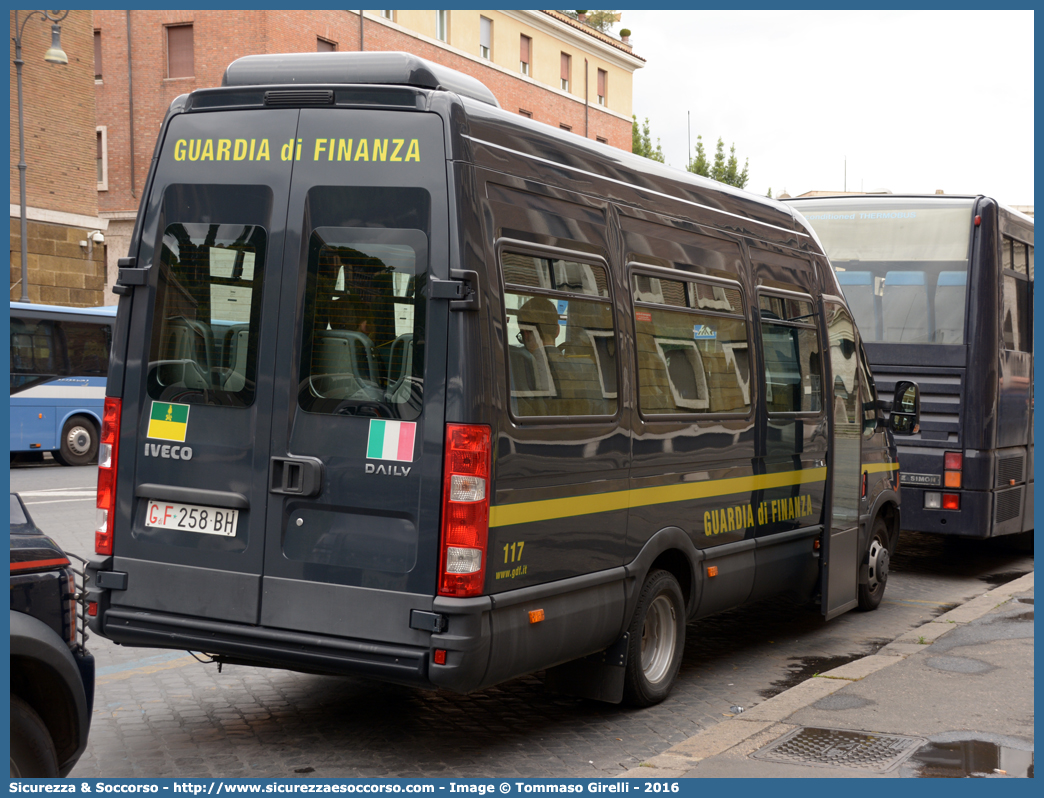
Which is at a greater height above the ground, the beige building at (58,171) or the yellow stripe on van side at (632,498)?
the beige building at (58,171)

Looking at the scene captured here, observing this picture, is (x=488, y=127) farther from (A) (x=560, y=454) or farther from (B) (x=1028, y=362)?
(B) (x=1028, y=362)

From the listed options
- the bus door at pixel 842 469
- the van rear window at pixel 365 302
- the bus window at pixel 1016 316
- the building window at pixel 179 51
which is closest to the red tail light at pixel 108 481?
the van rear window at pixel 365 302

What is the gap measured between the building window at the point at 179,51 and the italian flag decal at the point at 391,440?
1391 inches

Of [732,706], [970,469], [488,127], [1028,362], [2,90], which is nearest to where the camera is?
[2,90]

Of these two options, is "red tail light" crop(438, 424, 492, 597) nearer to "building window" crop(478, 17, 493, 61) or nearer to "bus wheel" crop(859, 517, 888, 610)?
"bus wheel" crop(859, 517, 888, 610)

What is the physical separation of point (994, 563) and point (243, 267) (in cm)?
955

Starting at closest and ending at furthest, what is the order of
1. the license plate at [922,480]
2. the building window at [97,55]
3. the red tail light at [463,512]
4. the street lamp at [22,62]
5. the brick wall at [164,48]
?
1. the red tail light at [463,512]
2. the license plate at [922,480]
3. the street lamp at [22,62]
4. the brick wall at [164,48]
5. the building window at [97,55]

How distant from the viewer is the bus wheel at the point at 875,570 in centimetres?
905

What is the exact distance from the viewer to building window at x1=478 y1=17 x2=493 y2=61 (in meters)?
44.8

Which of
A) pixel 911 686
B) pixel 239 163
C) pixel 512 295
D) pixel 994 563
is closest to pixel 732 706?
pixel 911 686

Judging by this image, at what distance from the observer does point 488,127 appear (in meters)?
5.12

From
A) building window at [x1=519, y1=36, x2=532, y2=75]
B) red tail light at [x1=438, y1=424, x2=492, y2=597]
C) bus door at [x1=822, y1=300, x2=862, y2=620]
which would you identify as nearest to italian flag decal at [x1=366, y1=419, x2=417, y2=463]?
red tail light at [x1=438, y1=424, x2=492, y2=597]

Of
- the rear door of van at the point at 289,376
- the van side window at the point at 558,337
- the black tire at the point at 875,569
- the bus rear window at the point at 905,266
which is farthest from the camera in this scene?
the bus rear window at the point at 905,266

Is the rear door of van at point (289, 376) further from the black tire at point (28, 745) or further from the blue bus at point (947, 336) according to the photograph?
the blue bus at point (947, 336)
